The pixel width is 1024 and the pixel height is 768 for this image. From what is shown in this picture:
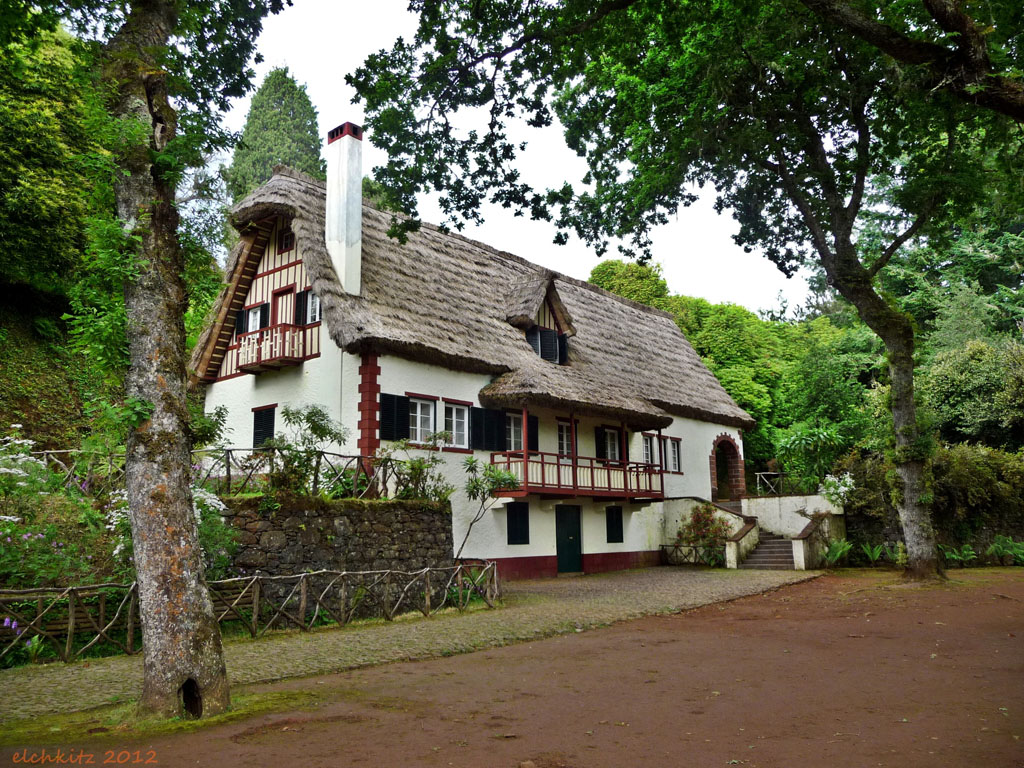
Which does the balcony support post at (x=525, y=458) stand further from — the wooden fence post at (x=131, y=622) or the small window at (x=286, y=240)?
the wooden fence post at (x=131, y=622)

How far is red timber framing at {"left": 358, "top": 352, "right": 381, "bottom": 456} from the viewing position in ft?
53.8

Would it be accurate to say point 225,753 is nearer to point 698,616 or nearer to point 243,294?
point 698,616

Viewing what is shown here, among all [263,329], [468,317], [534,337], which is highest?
[468,317]

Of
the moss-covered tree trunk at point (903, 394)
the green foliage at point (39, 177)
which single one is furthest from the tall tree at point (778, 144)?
the green foliage at point (39, 177)

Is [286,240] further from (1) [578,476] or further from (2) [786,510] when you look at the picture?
(2) [786,510]

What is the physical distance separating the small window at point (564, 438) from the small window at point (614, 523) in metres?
2.57

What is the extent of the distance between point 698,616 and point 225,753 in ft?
31.9

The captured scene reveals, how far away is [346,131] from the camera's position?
61.8 ft

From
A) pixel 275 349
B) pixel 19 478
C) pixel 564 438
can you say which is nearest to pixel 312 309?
pixel 275 349

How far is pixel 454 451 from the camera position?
18172mm

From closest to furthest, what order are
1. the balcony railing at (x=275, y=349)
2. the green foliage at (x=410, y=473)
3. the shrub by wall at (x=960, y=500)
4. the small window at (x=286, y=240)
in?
the green foliage at (x=410, y=473) → the balcony railing at (x=275, y=349) → the small window at (x=286, y=240) → the shrub by wall at (x=960, y=500)

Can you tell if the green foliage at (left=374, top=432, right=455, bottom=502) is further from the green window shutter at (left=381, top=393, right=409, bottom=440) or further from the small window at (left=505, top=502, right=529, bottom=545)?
the small window at (left=505, top=502, right=529, bottom=545)

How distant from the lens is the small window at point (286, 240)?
64.2 ft

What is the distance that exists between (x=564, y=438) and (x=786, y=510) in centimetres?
731
